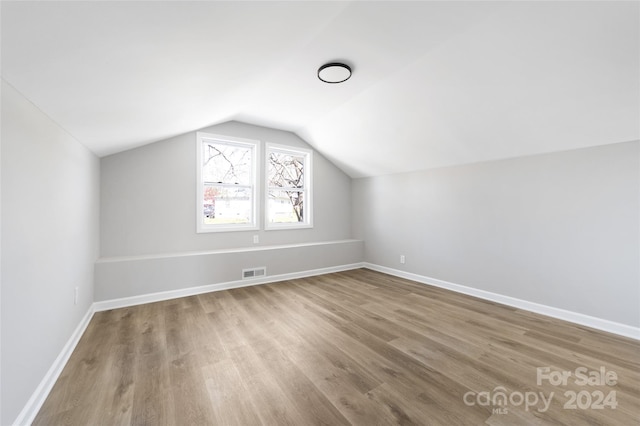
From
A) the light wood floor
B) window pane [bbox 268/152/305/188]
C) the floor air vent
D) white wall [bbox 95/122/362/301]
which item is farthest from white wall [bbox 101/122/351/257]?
the light wood floor

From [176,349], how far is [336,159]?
153 inches

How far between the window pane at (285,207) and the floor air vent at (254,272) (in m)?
0.92

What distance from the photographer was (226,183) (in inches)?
165

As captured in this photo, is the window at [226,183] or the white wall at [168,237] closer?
the white wall at [168,237]

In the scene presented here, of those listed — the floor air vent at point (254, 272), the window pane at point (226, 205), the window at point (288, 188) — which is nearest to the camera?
the floor air vent at point (254, 272)

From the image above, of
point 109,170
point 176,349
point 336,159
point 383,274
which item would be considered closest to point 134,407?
point 176,349

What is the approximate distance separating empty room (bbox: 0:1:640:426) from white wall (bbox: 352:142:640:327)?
2 centimetres

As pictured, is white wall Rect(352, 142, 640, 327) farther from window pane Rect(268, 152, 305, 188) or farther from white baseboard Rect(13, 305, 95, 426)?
white baseboard Rect(13, 305, 95, 426)

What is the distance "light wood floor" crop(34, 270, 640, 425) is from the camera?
1476mm

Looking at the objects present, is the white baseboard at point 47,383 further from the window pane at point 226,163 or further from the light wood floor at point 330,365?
the window pane at point 226,163

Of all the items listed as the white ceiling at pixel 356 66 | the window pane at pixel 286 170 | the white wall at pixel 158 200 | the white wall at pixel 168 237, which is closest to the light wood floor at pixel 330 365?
the white wall at pixel 168 237

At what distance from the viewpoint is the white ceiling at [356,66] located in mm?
1153

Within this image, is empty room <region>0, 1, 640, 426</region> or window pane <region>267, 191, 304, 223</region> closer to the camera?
empty room <region>0, 1, 640, 426</region>

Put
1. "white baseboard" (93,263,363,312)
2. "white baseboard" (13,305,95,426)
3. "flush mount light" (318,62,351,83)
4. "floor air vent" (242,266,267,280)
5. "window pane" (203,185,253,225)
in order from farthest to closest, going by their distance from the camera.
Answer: "window pane" (203,185,253,225), "floor air vent" (242,266,267,280), "white baseboard" (93,263,363,312), "flush mount light" (318,62,351,83), "white baseboard" (13,305,95,426)
